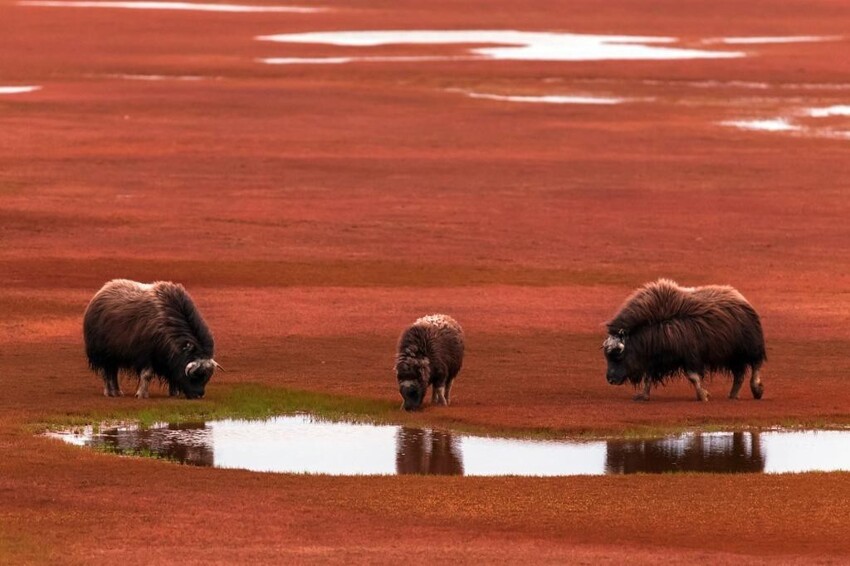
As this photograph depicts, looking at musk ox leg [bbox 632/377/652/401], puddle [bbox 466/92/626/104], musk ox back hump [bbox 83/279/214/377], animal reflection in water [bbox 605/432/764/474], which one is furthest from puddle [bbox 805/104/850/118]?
animal reflection in water [bbox 605/432/764/474]

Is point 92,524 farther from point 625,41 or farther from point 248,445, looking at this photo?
point 625,41

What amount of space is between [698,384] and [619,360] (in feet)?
4.24

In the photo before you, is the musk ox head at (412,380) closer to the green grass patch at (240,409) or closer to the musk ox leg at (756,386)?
the green grass patch at (240,409)

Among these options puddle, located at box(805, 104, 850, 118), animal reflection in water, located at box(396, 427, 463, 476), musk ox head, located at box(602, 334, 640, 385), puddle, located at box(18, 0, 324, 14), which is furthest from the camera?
puddle, located at box(18, 0, 324, 14)

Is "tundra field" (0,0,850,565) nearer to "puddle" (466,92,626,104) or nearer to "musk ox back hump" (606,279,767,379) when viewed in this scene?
"puddle" (466,92,626,104)

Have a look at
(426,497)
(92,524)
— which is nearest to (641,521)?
(426,497)

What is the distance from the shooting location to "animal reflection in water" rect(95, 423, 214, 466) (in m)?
24.1

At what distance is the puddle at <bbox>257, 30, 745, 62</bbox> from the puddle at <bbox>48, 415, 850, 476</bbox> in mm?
75263

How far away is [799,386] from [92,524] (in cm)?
1386

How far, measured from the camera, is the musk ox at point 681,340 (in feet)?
92.7

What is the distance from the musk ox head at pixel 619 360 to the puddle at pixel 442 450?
9.03 feet

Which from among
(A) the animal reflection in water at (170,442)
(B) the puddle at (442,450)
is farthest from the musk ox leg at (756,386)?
(A) the animal reflection in water at (170,442)

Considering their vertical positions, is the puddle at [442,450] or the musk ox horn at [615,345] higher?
the musk ox horn at [615,345]

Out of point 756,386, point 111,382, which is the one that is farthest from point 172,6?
point 756,386
